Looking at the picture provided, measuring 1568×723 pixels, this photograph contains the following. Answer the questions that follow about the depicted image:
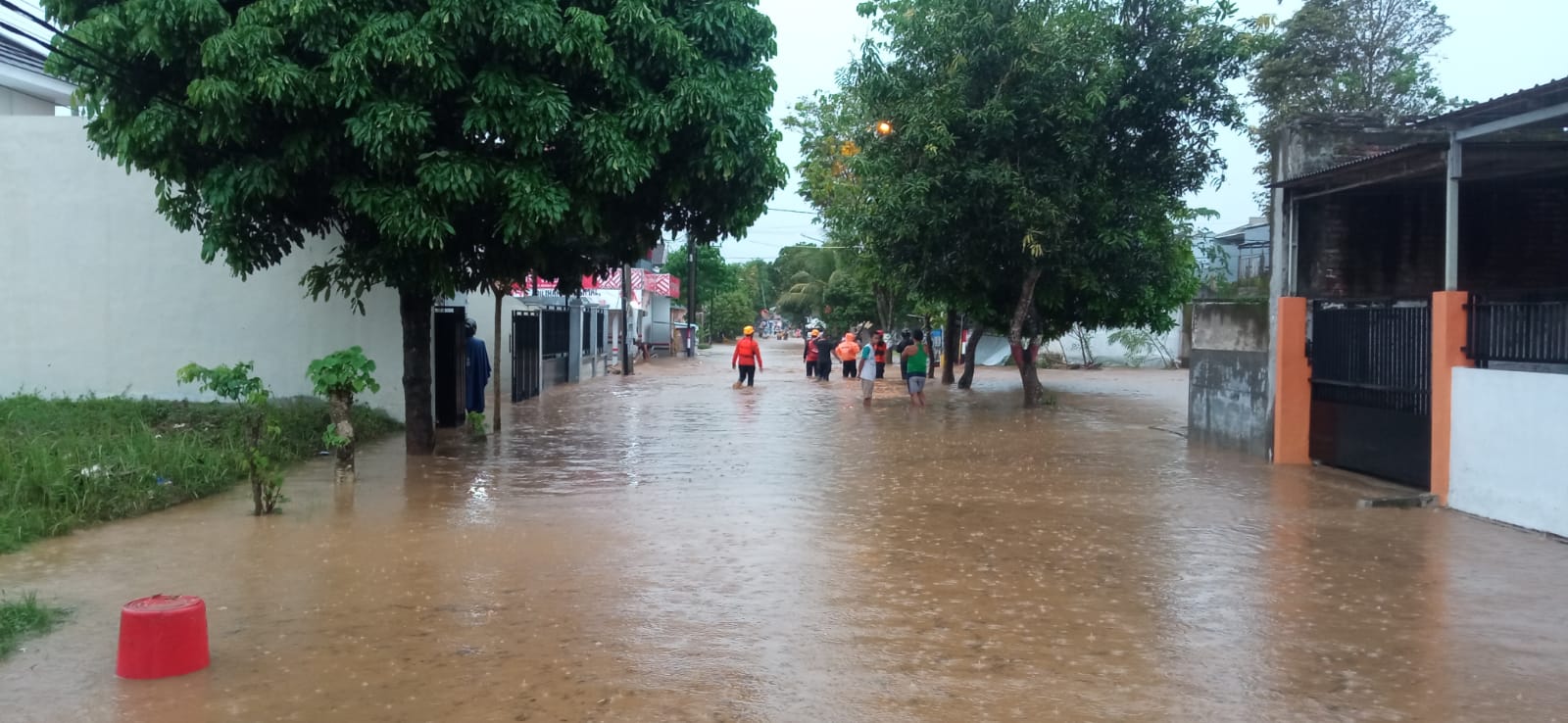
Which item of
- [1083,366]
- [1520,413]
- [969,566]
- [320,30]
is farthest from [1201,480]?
[1083,366]

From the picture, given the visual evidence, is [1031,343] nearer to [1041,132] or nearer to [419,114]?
[1041,132]

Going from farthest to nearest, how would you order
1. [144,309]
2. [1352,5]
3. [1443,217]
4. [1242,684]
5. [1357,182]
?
[1352,5] < [144,309] < [1443,217] < [1357,182] < [1242,684]

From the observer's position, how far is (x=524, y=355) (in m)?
24.6

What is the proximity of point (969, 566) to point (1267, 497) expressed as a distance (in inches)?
191

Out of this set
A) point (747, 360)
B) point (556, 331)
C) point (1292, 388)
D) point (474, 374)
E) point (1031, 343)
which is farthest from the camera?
point (747, 360)

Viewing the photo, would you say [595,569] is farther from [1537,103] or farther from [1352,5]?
[1352,5]

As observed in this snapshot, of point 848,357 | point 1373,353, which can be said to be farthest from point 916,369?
point 1373,353

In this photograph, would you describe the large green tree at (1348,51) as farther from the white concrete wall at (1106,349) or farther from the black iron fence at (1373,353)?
the black iron fence at (1373,353)

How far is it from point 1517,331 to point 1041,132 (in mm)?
10617

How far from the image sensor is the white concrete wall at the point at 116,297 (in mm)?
16672

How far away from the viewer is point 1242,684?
6000 mm

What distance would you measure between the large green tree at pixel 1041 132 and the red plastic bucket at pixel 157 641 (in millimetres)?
15770

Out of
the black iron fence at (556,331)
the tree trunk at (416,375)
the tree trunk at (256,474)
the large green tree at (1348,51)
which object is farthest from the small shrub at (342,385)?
the large green tree at (1348,51)

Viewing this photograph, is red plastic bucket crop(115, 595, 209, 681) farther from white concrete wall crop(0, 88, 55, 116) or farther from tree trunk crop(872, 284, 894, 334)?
tree trunk crop(872, 284, 894, 334)
